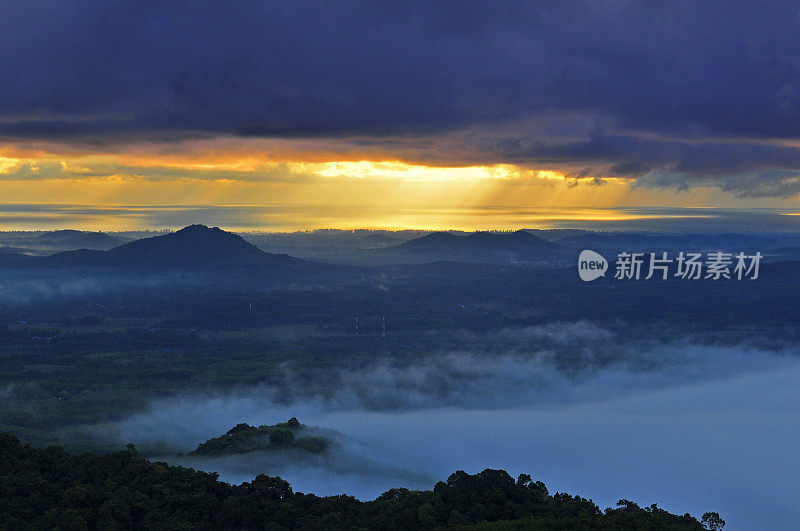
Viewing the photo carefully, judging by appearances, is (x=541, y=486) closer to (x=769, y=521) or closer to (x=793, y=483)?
(x=769, y=521)

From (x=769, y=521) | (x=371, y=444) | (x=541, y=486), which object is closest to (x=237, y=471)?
(x=371, y=444)

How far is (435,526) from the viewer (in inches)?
3039

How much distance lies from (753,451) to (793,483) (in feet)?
102

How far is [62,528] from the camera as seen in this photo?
73.2 meters

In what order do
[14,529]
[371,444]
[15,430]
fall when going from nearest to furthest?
[14,529] → [371,444] → [15,430]

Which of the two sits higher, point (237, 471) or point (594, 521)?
point (594, 521)

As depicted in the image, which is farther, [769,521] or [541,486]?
[769,521]

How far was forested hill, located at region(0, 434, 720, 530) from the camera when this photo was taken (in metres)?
75.6

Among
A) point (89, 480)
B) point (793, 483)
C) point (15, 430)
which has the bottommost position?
point (15, 430)

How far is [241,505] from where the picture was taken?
81.8 meters

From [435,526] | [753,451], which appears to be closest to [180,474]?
[435,526]

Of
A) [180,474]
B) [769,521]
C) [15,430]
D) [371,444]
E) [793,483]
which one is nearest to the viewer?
[180,474]

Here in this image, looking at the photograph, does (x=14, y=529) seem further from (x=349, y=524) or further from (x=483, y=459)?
(x=483, y=459)

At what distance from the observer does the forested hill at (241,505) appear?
75.6 meters
